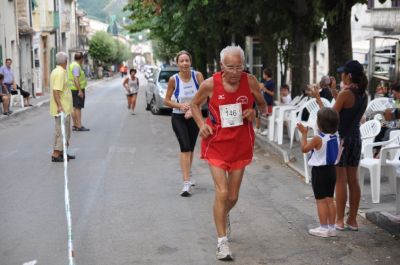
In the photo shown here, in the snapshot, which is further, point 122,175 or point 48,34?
point 48,34

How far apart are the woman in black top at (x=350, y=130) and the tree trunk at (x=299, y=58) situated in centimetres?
1000

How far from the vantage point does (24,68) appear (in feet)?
129

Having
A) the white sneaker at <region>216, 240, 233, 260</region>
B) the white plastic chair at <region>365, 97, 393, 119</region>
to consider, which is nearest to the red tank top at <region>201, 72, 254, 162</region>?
the white sneaker at <region>216, 240, 233, 260</region>

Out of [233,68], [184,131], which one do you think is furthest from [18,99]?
[233,68]

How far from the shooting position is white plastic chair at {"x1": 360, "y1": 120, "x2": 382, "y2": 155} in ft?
33.7

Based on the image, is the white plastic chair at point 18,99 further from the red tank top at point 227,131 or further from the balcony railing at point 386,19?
the red tank top at point 227,131

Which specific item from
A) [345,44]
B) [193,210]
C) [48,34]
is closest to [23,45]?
[48,34]

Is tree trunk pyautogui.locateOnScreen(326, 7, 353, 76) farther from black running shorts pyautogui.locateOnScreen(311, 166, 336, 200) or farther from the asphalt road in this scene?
black running shorts pyautogui.locateOnScreen(311, 166, 336, 200)

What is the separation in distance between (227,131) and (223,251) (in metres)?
1.08

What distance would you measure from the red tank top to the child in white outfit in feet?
2.69

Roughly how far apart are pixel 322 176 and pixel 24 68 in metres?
34.5

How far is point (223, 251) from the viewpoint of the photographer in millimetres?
6203

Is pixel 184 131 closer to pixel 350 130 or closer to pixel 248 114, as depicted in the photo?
pixel 350 130

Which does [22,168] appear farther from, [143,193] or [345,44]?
[345,44]
